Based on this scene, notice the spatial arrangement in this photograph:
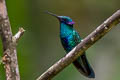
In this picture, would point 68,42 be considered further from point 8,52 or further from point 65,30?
point 8,52

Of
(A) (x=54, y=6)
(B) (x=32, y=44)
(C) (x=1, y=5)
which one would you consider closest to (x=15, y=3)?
(B) (x=32, y=44)

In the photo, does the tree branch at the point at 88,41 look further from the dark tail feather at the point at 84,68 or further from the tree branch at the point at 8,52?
the dark tail feather at the point at 84,68

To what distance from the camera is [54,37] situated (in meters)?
7.68

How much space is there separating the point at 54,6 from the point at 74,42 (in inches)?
137

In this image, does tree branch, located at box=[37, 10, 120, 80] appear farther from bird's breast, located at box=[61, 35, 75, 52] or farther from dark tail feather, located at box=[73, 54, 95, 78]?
bird's breast, located at box=[61, 35, 75, 52]

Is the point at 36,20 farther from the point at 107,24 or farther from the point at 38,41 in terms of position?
the point at 107,24

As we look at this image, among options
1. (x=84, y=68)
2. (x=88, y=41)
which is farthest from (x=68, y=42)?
(x=88, y=41)

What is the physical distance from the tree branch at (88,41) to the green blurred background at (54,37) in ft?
8.55

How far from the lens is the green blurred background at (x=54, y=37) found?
6.05m

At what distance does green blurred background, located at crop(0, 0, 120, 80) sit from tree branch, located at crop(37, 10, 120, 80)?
2.61 m

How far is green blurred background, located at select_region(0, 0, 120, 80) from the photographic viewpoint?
6.05 metres

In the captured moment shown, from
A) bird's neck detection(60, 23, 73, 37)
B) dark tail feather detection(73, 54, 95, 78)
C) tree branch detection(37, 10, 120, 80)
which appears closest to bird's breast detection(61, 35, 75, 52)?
bird's neck detection(60, 23, 73, 37)

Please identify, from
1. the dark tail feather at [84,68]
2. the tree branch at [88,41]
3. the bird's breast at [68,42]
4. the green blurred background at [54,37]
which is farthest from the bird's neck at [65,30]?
the tree branch at [88,41]

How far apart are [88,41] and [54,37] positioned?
4.78 m
